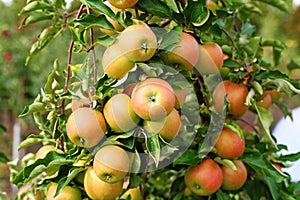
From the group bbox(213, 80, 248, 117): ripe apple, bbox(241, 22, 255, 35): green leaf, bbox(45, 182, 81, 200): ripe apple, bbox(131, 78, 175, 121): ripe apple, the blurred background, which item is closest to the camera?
bbox(131, 78, 175, 121): ripe apple

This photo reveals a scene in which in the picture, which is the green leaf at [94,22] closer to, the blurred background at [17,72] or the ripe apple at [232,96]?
the ripe apple at [232,96]

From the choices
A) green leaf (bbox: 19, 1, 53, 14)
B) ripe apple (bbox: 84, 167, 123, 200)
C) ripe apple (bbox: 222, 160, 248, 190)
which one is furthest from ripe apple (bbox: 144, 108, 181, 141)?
green leaf (bbox: 19, 1, 53, 14)

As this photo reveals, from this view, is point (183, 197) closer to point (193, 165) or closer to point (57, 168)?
point (193, 165)

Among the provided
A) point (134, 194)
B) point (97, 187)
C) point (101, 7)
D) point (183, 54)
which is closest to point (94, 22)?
point (101, 7)

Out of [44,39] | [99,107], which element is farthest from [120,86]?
[44,39]

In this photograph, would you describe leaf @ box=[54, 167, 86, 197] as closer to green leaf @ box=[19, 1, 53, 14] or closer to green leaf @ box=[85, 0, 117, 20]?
green leaf @ box=[85, 0, 117, 20]
